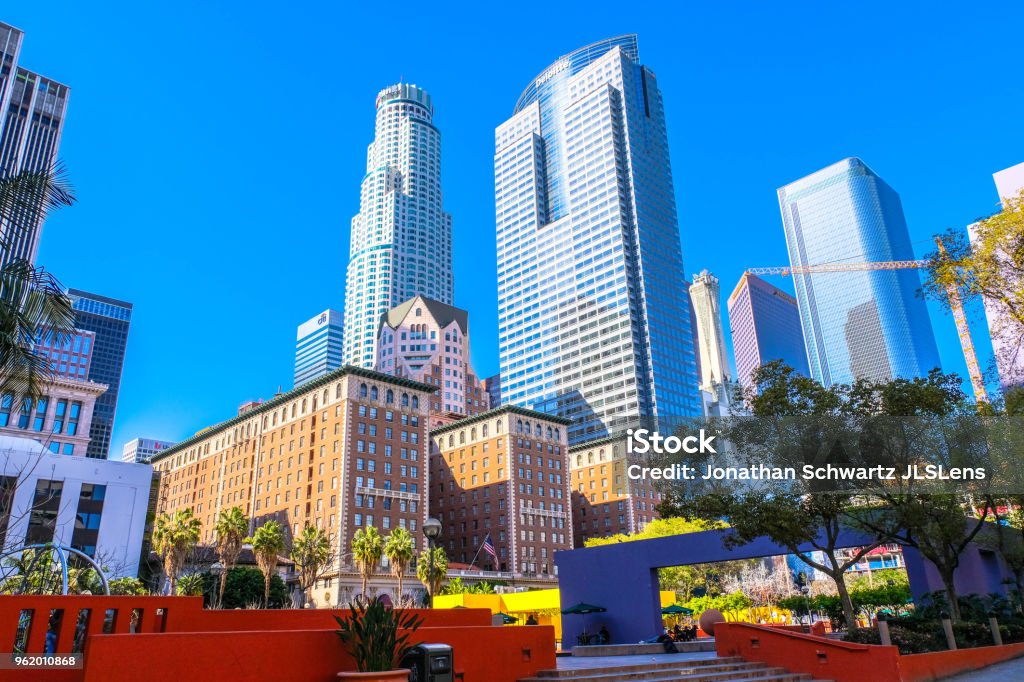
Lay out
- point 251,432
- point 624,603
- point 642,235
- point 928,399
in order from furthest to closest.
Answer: point 642,235 → point 251,432 → point 624,603 → point 928,399

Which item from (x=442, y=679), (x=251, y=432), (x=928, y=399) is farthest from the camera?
(x=251, y=432)

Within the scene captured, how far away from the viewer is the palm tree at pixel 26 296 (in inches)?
549

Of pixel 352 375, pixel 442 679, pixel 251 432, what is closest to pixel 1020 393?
pixel 442 679

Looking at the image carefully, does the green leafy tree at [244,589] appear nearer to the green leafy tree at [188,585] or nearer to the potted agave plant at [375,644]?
the green leafy tree at [188,585]

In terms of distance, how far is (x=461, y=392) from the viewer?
178m

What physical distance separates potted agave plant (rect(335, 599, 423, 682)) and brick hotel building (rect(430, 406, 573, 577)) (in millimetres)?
96267

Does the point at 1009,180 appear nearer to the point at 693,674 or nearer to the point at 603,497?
the point at 693,674

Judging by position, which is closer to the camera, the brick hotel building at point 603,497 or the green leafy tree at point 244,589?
the green leafy tree at point 244,589

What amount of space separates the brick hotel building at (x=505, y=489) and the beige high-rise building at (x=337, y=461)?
14.5m

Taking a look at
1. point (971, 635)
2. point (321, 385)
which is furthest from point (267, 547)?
point (971, 635)

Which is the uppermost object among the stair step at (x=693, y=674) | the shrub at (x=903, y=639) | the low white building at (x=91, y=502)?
the low white building at (x=91, y=502)

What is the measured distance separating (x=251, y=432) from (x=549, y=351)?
101m

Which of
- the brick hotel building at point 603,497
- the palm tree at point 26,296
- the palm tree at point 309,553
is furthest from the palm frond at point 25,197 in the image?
the brick hotel building at point 603,497

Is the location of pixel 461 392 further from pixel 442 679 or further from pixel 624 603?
pixel 442 679
